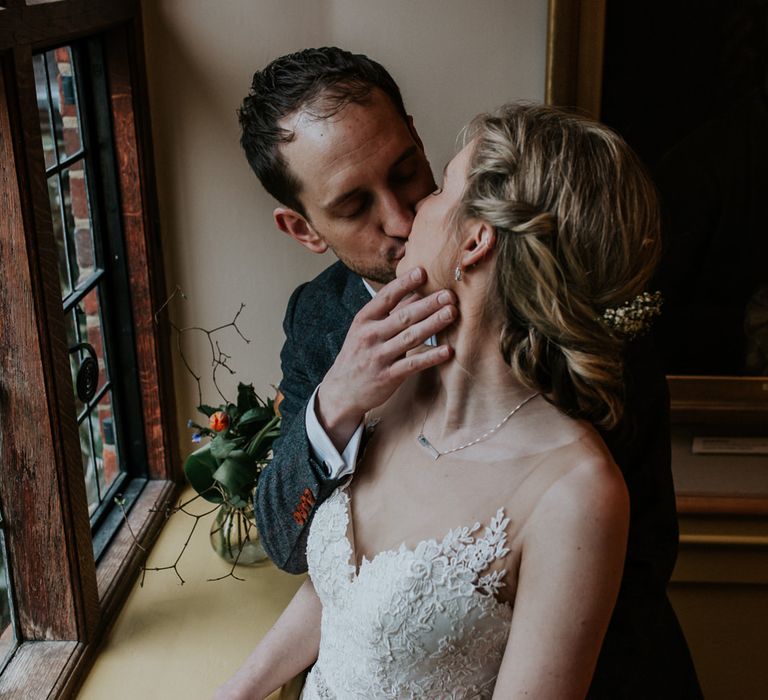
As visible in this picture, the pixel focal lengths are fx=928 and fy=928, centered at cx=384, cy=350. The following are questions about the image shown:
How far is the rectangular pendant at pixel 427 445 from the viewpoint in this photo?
1.31m

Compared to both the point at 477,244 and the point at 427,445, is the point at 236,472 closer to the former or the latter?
the point at 427,445

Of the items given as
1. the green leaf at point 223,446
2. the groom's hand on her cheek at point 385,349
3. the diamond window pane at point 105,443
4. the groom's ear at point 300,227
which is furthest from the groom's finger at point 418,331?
the diamond window pane at point 105,443

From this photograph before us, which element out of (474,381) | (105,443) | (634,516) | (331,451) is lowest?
(105,443)

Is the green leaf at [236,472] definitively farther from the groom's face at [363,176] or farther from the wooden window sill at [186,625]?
the groom's face at [363,176]

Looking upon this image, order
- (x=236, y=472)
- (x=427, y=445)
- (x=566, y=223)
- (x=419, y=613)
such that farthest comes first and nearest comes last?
(x=236, y=472), (x=427, y=445), (x=419, y=613), (x=566, y=223)

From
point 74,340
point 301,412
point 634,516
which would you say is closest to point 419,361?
point 301,412

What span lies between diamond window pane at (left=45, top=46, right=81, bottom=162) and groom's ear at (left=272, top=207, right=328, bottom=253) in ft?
1.63

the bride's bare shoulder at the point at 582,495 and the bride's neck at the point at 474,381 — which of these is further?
the bride's neck at the point at 474,381

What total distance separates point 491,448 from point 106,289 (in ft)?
3.74

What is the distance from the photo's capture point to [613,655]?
139 centimetres

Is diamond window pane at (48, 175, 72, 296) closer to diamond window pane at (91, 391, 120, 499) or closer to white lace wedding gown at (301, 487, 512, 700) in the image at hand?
diamond window pane at (91, 391, 120, 499)

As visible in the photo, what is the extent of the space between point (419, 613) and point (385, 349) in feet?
1.13

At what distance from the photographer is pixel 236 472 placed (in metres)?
1.83

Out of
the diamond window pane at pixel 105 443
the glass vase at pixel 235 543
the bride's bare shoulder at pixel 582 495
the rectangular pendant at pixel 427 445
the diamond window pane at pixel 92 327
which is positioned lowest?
the glass vase at pixel 235 543
